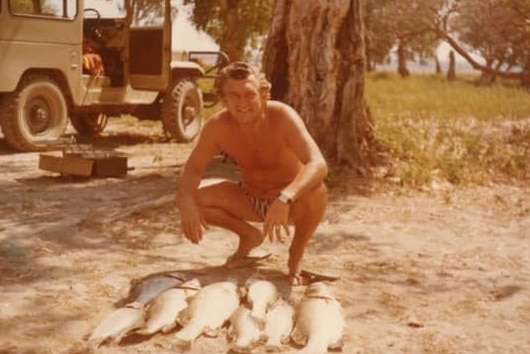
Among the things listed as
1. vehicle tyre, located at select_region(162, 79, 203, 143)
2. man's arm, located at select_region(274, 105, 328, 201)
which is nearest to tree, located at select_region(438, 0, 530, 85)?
vehicle tyre, located at select_region(162, 79, 203, 143)

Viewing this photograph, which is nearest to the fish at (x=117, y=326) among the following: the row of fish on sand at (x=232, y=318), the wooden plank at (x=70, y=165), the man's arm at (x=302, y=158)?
the row of fish on sand at (x=232, y=318)

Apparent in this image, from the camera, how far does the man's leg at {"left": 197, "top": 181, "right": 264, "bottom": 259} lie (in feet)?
16.1

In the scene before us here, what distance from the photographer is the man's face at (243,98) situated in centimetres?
445

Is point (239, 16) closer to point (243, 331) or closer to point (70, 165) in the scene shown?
point (70, 165)

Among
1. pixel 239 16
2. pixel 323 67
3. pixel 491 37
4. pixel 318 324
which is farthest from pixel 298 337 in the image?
pixel 491 37

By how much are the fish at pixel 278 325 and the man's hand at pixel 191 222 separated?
62cm

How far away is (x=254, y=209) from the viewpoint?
5.00 m

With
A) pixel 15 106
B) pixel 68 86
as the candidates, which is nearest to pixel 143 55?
pixel 68 86

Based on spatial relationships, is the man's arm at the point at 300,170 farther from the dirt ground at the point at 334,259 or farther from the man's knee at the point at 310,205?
the dirt ground at the point at 334,259

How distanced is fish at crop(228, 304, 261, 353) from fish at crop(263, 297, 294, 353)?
0.18 ft

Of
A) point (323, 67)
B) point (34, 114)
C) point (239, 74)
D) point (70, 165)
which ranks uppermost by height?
point (239, 74)

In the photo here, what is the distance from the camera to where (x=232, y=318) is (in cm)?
394

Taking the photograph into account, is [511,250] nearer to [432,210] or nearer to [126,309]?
[432,210]

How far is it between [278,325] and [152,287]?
0.80m
